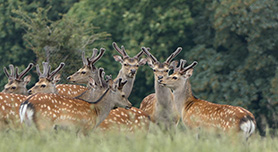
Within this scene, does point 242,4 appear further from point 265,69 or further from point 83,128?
point 83,128

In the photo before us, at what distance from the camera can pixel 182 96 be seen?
458 inches

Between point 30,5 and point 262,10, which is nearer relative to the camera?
point 262,10

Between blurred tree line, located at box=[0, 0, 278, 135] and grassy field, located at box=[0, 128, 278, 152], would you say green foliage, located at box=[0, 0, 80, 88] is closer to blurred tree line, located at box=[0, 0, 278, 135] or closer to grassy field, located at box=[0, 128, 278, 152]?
blurred tree line, located at box=[0, 0, 278, 135]

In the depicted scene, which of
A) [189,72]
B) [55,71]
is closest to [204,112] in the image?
[189,72]

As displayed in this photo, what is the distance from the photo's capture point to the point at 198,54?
75.3ft

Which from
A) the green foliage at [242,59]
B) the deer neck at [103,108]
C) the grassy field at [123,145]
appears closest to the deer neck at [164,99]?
the deer neck at [103,108]

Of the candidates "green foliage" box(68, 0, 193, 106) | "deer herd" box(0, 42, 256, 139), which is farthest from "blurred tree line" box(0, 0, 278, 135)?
"deer herd" box(0, 42, 256, 139)

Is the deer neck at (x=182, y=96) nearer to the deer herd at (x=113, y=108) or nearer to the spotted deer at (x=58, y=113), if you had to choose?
the deer herd at (x=113, y=108)

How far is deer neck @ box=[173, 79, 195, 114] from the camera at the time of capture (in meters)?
11.6

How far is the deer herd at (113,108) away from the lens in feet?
29.6

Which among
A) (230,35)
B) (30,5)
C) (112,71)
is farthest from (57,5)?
(230,35)

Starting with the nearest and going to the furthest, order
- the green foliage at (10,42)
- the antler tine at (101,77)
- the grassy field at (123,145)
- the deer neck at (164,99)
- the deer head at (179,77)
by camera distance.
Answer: the grassy field at (123,145) < the antler tine at (101,77) < the deer neck at (164,99) < the deer head at (179,77) < the green foliage at (10,42)

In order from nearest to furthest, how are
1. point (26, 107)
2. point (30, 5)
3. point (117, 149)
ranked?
point (117, 149) → point (26, 107) → point (30, 5)

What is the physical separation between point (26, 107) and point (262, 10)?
1458 cm
